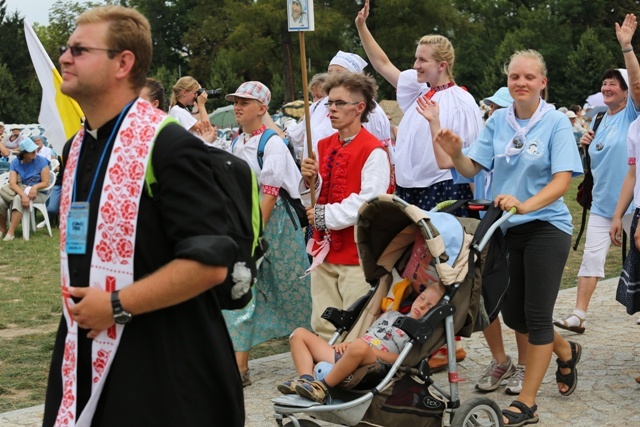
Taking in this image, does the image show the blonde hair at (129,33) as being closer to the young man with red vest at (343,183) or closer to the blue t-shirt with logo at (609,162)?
the young man with red vest at (343,183)

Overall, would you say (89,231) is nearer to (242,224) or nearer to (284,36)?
(242,224)

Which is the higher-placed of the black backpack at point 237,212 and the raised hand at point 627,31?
Answer: the raised hand at point 627,31

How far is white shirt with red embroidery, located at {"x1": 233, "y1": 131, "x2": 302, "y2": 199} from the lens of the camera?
21.8ft

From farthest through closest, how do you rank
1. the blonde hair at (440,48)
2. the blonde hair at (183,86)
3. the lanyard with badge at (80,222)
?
1. the blonde hair at (183,86)
2. the blonde hair at (440,48)
3. the lanyard with badge at (80,222)

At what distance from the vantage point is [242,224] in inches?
112

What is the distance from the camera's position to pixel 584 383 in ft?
21.1

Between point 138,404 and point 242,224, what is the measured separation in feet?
1.80

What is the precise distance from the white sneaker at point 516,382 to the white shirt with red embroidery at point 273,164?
1.78 m

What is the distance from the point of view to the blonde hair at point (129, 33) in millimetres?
2770

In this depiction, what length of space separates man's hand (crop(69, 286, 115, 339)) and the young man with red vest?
11.3 feet

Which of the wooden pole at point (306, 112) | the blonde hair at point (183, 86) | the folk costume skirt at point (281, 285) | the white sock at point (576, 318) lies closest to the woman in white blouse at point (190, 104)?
the blonde hair at point (183, 86)

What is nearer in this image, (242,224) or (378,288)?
(242,224)

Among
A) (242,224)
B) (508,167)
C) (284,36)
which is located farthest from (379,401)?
(284,36)

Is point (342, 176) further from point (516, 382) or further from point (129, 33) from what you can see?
point (129, 33)
